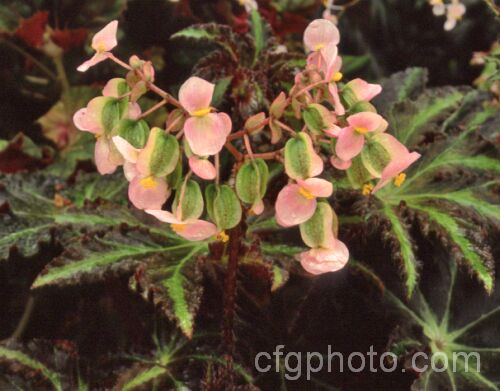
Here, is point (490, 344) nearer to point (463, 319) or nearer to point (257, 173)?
point (463, 319)

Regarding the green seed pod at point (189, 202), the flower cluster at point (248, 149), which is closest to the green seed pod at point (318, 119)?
the flower cluster at point (248, 149)

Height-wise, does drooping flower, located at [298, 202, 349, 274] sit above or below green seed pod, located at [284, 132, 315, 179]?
below

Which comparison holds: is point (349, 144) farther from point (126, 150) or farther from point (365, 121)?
point (126, 150)

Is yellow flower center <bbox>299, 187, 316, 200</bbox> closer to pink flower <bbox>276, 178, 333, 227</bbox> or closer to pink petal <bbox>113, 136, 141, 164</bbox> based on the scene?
pink flower <bbox>276, 178, 333, 227</bbox>

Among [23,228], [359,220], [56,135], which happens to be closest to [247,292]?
[359,220]

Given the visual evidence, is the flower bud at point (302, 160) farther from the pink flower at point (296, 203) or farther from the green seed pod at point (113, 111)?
the green seed pod at point (113, 111)

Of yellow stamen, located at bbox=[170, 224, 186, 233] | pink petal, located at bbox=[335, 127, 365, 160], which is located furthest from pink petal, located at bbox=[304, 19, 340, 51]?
yellow stamen, located at bbox=[170, 224, 186, 233]

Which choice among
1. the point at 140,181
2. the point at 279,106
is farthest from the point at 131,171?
the point at 279,106
